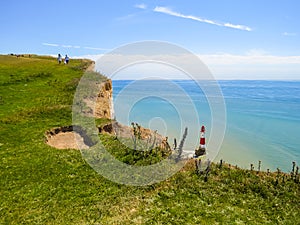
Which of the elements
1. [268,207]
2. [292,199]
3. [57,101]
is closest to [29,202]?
[268,207]

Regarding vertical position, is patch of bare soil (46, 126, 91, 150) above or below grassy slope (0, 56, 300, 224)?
above

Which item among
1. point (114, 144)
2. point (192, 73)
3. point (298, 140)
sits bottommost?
point (298, 140)

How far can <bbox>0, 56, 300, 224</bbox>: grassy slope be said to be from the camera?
13414 mm

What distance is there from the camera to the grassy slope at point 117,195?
13414 millimetres

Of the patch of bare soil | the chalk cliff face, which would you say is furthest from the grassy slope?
the chalk cliff face

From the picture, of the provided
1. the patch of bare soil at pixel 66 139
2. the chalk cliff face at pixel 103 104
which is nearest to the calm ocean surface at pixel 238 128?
the chalk cliff face at pixel 103 104

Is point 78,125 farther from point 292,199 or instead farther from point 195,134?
point 195,134

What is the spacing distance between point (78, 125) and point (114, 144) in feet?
21.1

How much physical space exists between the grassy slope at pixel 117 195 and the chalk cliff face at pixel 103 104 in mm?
12052

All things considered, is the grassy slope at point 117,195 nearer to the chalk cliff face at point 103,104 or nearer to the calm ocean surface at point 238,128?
the calm ocean surface at point 238,128

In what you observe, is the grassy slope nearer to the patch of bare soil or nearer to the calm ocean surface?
the patch of bare soil

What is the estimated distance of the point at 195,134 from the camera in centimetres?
4466

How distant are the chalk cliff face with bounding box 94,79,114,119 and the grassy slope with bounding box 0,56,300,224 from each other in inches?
474

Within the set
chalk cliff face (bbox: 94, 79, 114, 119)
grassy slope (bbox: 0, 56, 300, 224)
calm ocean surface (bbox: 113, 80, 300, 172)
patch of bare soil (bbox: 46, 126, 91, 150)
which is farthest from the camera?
chalk cliff face (bbox: 94, 79, 114, 119)
